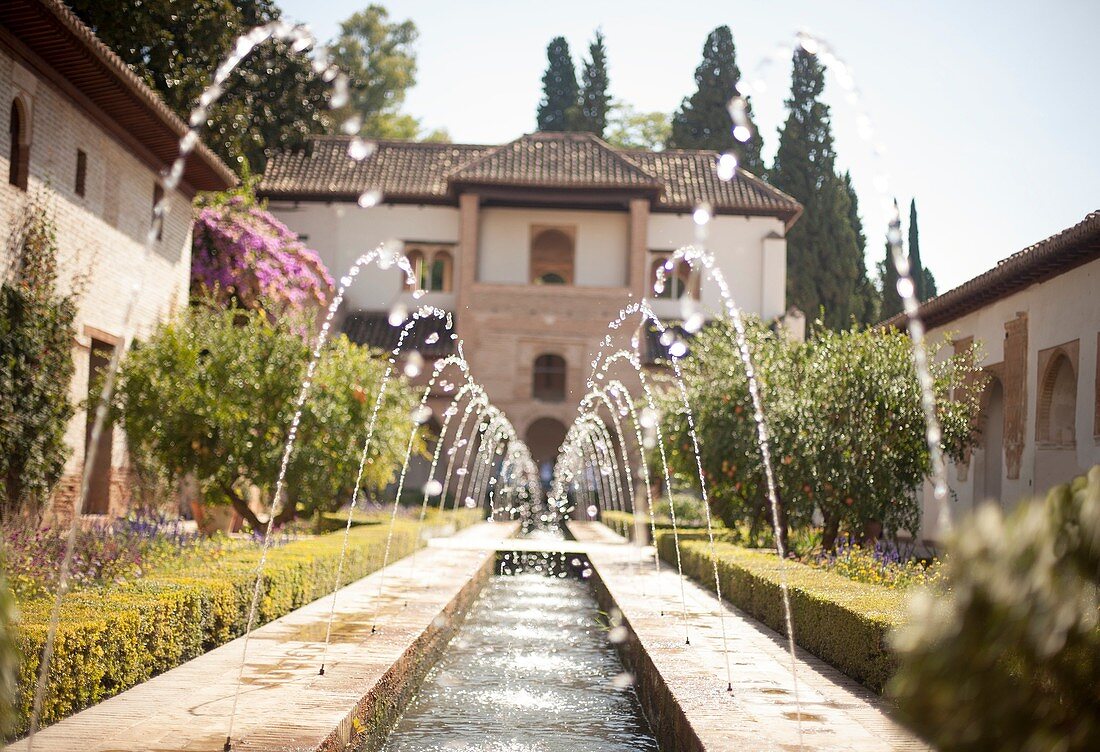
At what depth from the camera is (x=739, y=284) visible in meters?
32.1

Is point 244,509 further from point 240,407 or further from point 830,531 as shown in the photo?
point 830,531

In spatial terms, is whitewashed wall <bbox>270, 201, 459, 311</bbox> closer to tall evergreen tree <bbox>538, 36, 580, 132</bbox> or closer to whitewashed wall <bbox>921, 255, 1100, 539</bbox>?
tall evergreen tree <bbox>538, 36, 580, 132</bbox>

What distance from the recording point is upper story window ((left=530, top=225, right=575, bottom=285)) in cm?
3634

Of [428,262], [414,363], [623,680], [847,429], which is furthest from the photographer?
[428,262]

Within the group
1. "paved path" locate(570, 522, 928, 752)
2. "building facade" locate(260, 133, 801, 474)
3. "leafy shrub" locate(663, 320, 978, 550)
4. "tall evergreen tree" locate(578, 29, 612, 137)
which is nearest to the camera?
"paved path" locate(570, 522, 928, 752)

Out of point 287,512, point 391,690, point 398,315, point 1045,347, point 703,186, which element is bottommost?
point 391,690

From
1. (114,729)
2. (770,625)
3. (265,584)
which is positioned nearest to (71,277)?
(265,584)

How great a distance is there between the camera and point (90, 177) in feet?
47.4

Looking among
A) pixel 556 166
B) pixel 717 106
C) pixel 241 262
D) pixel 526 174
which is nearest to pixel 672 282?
pixel 556 166

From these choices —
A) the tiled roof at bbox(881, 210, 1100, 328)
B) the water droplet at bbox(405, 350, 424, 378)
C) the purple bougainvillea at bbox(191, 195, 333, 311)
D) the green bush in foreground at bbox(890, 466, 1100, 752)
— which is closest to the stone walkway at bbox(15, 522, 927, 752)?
the green bush in foreground at bbox(890, 466, 1100, 752)

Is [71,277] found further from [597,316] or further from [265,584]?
[597,316]

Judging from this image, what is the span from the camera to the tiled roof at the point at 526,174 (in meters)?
30.8

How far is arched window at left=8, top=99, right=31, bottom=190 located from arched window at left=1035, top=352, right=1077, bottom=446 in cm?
1151

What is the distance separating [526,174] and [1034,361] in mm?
17890
